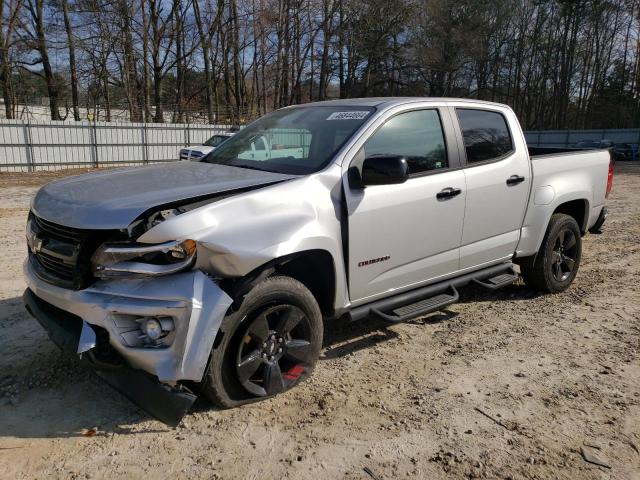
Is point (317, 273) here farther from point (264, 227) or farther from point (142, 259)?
point (142, 259)

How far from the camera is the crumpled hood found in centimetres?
277

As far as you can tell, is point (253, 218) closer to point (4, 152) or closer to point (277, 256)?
point (277, 256)

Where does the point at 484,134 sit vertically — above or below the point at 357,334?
above

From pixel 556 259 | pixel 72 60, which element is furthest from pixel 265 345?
pixel 72 60

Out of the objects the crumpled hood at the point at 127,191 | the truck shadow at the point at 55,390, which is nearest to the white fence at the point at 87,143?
the truck shadow at the point at 55,390

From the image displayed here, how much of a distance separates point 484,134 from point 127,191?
123 inches

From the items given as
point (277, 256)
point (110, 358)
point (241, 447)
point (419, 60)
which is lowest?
point (241, 447)

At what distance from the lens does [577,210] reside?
5852mm

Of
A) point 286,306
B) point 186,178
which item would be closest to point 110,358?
point 286,306

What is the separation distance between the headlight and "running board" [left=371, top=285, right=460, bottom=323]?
61.0 inches

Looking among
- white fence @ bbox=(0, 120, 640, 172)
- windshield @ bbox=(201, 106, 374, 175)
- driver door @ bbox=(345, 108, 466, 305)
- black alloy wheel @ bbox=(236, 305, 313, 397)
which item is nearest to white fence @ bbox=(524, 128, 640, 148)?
white fence @ bbox=(0, 120, 640, 172)

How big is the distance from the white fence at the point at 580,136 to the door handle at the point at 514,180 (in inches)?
1353

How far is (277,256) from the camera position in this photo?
3.07 m

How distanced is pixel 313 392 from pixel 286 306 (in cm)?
68
